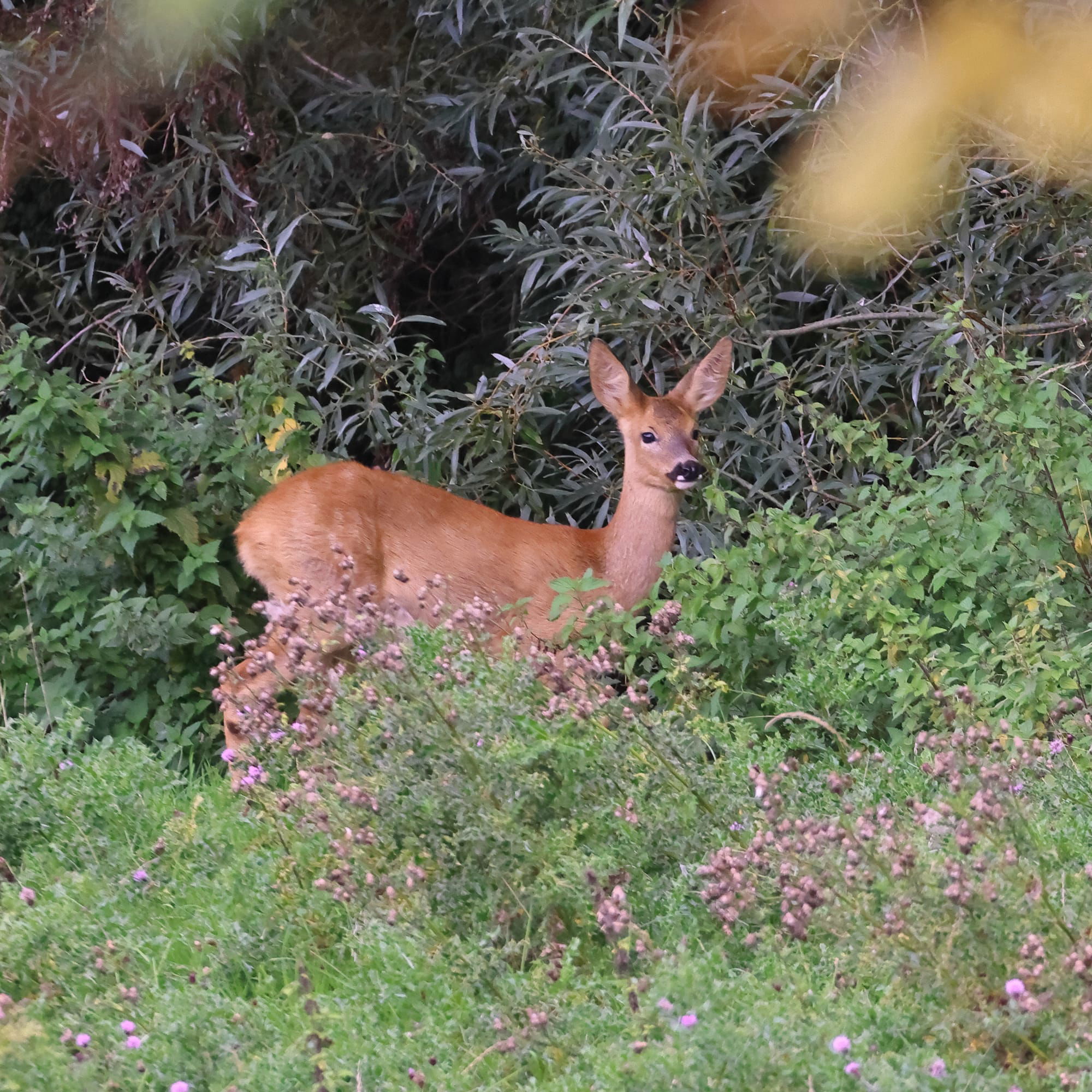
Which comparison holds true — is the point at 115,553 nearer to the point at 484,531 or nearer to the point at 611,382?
the point at 484,531

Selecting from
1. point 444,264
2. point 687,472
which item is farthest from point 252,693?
point 444,264

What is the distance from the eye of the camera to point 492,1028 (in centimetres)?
262

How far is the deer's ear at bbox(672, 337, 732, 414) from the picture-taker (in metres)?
6.25

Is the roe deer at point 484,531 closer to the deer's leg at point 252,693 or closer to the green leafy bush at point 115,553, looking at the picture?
the green leafy bush at point 115,553

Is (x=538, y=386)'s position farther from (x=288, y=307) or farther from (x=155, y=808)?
(x=155, y=808)

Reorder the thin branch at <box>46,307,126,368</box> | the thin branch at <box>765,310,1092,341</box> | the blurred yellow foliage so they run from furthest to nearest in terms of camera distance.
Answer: the thin branch at <box>46,307,126,368</box> < the thin branch at <box>765,310,1092,341</box> < the blurred yellow foliage

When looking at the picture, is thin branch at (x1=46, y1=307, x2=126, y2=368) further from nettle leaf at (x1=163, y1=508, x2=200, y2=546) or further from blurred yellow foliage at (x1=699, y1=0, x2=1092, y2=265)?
blurred yellow foliage at (x1=699, y1=0, x2=1092, y2=265)

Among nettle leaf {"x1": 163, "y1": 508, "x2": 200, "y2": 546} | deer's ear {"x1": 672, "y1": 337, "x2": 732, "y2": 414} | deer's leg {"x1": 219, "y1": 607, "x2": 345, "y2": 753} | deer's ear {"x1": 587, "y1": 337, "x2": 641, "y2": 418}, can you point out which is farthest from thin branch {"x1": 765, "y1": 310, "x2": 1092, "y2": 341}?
deer's leg {"x1": 219, "y1": 607, "x2": 345, "y2": 753}

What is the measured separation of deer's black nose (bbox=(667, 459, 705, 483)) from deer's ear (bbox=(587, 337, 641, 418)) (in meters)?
0.39

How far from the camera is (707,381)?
633 cm

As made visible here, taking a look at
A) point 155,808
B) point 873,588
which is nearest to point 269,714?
point 155,808

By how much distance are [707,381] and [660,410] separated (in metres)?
0.22

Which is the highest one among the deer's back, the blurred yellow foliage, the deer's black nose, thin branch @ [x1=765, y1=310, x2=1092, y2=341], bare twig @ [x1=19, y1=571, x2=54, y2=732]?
the blurred yellow foliage

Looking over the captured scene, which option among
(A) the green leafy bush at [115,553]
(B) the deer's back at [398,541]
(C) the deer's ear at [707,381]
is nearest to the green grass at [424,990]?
(A) the green leafy bush at [115,553]
